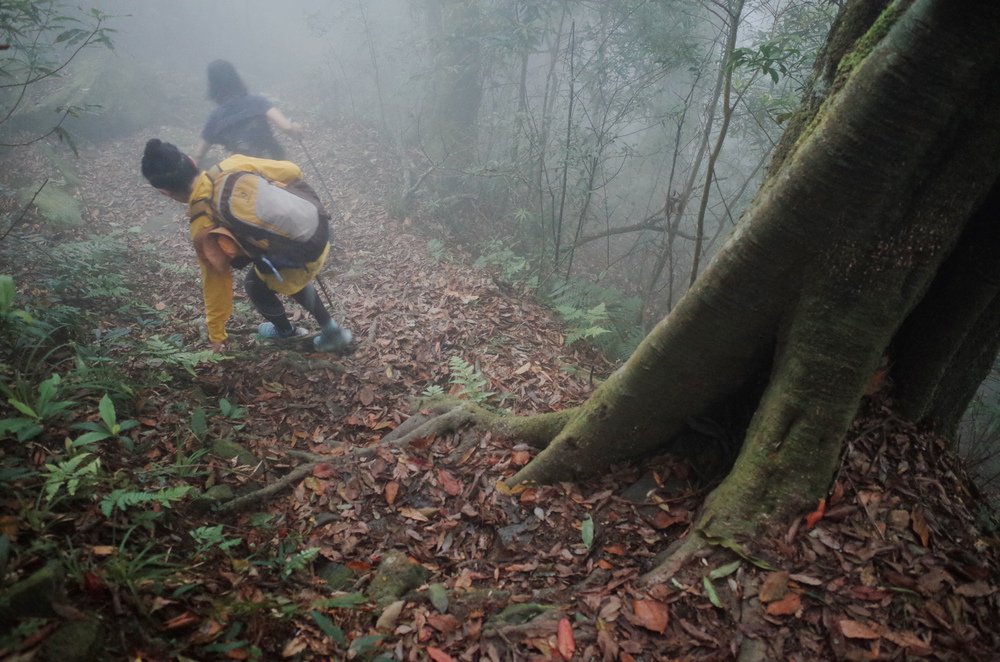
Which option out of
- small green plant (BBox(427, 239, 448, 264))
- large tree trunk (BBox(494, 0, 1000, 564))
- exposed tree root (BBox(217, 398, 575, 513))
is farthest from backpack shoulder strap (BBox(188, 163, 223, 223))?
small green plant (BBox(427, 239, 448, 264))

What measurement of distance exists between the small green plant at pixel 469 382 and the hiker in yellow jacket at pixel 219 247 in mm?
1733

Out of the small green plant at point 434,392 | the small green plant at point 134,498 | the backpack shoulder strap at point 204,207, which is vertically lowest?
the small green plant at point 434,392

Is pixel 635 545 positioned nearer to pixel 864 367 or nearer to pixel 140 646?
pixel 864 367

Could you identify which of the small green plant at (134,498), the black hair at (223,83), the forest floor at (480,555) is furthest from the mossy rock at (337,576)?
the black hair at (223,83)

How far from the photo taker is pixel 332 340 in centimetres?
539

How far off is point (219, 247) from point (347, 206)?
783cm

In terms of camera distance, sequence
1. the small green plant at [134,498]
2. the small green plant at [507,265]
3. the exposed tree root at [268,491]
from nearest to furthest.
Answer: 1. the small green plant at [134,498]
2. the exposed tree root at [268,491]
3. the small green plant at [507,265]

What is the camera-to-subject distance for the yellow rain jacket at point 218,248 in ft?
13.1

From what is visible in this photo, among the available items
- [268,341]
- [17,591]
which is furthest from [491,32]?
[17,591]

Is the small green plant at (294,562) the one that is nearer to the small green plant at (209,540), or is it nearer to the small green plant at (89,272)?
the small green plant at (209,540)

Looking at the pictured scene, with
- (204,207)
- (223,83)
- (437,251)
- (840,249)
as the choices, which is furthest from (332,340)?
(223,83)

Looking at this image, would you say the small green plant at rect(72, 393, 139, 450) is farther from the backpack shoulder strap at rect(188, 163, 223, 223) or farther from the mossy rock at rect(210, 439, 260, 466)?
the backpack shoulder strap at rect(188, 163, 223, 223)

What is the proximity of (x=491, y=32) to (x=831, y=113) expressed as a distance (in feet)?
36.6

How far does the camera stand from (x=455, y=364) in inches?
196
